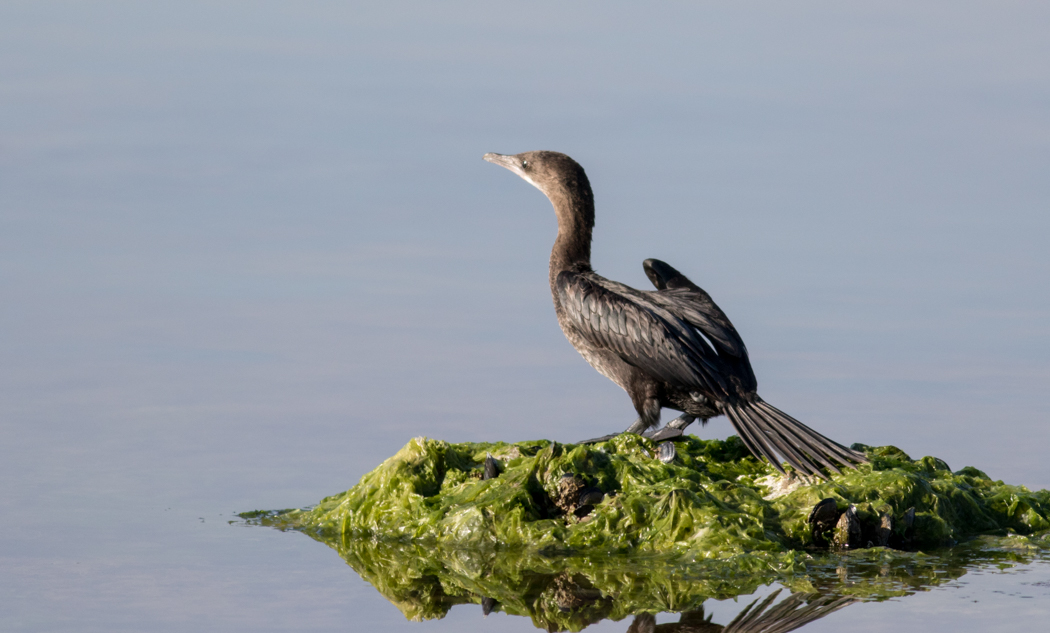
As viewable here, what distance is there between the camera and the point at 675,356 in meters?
8.09

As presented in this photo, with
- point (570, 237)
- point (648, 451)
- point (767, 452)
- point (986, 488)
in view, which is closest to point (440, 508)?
point (648, 451)

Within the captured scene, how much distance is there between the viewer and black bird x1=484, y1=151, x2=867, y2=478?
7812 mm

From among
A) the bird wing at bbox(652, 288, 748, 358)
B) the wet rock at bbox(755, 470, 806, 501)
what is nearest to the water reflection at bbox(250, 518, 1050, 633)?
the wet rock at bbox(755, 470, 806, 501)

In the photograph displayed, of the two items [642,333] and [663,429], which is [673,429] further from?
[642,333]

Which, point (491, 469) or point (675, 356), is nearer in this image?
point (491, 469)

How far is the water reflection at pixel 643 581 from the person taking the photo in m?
6.00

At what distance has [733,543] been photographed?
692 cm

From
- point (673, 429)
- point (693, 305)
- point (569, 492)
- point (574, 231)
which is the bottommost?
point (569, 492)

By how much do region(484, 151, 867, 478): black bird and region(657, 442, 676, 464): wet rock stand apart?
405mm

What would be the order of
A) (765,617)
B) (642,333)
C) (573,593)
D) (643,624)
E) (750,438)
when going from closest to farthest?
1. (643,624)
2. (765,617)
3. (573,593)
4. (750,438)
5. (642,333)

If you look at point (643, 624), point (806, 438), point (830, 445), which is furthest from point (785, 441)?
point (643, 624)

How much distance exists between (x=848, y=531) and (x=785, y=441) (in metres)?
0.86

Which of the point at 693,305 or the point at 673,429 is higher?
the point at 693,305

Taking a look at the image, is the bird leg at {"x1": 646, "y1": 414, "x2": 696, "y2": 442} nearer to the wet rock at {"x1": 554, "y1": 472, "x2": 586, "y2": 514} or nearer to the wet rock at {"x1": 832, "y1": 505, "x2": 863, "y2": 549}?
the wet rock at {"x1": 554, "y1": 472, "x2": 586, "y2": 514}
